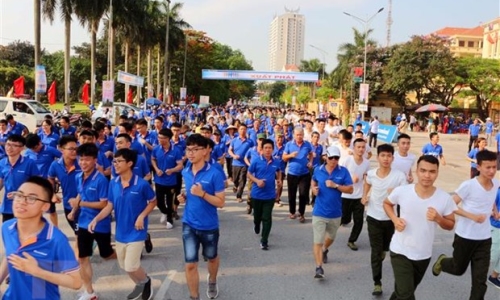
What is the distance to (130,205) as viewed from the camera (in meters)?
4.50

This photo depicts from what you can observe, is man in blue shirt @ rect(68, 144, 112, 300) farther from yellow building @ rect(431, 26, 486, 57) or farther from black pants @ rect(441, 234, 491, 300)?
yellow building @ rect(431, 26, 486, 57)

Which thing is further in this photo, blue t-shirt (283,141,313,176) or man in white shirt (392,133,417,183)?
blue t-shirt (283,141,313,176)

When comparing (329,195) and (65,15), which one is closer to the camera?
(329,195)

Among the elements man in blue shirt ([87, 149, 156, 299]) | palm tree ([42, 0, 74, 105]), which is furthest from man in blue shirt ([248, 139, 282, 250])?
palm tree ([42, 0, 74, 105])

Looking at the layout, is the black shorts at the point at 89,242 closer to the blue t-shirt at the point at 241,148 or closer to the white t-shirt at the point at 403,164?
the white t-shirt at the point at 403,164

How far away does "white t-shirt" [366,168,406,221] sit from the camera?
524 cm

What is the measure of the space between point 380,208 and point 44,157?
4754 millimetres

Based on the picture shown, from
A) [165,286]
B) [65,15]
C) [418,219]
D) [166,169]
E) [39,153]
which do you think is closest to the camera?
[418,219]

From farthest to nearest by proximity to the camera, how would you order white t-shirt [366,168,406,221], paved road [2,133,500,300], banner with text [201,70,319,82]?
banner with text [201,70,319,82] < white t-shirt [366,168,406,221] < paved road [2,133,500,300]

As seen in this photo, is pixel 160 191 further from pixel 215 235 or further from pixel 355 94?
pixel 355 94

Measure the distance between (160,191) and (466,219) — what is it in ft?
15.4

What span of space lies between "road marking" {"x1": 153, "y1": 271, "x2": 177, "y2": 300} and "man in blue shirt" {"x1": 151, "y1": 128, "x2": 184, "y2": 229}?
214cm

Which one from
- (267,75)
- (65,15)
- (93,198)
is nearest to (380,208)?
(93,198)

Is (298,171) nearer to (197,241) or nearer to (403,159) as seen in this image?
(403,159)
